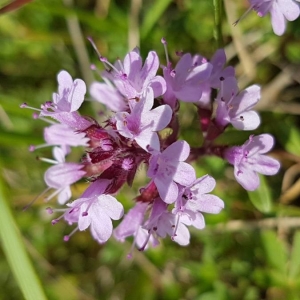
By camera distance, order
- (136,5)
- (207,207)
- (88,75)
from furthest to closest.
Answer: (88,75) < (136,5) < (207,207)

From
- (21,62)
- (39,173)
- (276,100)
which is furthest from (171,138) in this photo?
(21,62)

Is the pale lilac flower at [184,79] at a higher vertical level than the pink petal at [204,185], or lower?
higher

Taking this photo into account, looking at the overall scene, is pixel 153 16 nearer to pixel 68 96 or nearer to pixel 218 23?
pixel 218 23

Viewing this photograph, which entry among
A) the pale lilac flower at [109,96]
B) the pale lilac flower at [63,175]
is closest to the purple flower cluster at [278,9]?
the pale lilac flower at [109,96]

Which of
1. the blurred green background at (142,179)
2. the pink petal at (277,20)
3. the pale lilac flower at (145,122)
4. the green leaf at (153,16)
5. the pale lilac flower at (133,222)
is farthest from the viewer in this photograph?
the green leaf at (153,16)

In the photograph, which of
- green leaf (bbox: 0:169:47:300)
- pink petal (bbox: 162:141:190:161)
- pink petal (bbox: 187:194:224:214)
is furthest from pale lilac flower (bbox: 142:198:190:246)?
green leaf (bbox: 0:169:47:300)

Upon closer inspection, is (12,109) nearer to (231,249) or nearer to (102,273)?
(102,273)

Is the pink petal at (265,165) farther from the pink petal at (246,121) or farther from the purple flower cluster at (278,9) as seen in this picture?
the purple flower cluster at (278,9)
